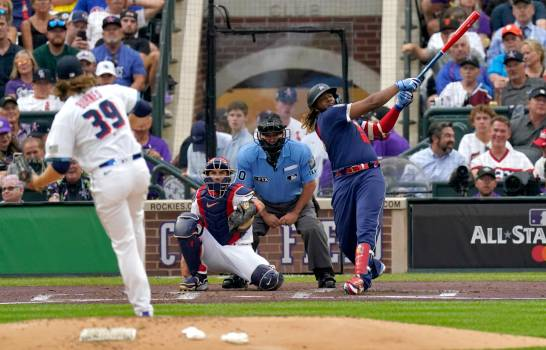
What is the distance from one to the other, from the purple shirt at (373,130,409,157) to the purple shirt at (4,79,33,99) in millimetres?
4735

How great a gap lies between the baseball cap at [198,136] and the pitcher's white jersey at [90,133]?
7370 mm

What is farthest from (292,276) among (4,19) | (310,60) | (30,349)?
(30,349)

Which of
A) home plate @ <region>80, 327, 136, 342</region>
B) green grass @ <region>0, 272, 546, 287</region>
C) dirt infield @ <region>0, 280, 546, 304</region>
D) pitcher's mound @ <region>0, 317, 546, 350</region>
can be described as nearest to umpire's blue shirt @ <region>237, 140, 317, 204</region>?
dirt infield @ <region>0, 280, 546, 304</region>

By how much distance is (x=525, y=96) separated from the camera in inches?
695

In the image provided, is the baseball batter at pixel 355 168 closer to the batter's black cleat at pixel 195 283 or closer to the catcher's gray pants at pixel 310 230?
the catcher's gray pants at pixel 310 230

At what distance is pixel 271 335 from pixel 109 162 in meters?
1.74

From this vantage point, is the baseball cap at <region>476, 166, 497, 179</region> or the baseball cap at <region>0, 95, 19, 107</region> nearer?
the baseball cap at <region>476, 166, 497, 179</region>

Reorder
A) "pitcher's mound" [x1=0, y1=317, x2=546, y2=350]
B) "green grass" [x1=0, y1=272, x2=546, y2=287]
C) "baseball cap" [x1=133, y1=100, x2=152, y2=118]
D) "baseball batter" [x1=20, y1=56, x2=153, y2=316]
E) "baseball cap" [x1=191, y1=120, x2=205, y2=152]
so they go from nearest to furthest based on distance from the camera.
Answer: "pitcher's mound" [x1=0, y1=317, x2=546, y2=350] → "baseball batter" [x1=20, y1=56, x2=153, y2=316] → "baseball cap" [x1=133, y1=100, x2=152, y2=118] → "green grass" [x1=0, y1=272, x2=546, y2=287] → "baseball cap" [x1=191, y1=120, x2=205, y2=152]

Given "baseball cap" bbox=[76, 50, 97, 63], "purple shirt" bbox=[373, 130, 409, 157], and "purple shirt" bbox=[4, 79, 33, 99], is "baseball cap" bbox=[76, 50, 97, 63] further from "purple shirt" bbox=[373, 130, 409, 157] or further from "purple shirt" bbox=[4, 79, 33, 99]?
"purple shirt" bbox=[373, 130, 409, 157]

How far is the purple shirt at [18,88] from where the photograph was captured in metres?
18.6

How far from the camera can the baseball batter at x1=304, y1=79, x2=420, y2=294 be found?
1262cm

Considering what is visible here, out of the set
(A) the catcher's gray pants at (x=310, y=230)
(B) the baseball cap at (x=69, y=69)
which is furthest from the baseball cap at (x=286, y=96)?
(B) the baseball cap at (x=69, y=69)

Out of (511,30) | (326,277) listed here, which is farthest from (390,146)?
(326,277)

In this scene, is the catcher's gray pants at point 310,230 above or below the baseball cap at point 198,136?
below
